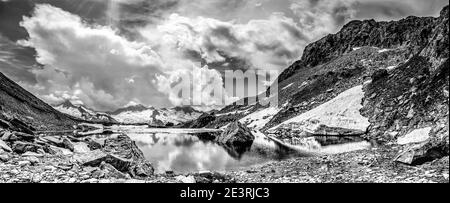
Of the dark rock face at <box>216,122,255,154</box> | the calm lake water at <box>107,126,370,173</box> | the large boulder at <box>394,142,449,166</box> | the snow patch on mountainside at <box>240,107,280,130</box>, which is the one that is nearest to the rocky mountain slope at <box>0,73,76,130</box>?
the snow patch on mountainside at <box>240,107,280,130</box>

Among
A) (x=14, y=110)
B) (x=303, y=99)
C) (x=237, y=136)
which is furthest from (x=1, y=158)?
(x=14, y=110)

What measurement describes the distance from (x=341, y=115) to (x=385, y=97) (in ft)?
37.8

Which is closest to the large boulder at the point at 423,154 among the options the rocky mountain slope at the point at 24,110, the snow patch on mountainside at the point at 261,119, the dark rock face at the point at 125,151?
the dark rock face at the point at 125,151

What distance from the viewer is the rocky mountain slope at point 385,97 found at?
13.1 metres

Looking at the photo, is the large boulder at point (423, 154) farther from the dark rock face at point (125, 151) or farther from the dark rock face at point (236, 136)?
the dark rock face at point (236, 136)

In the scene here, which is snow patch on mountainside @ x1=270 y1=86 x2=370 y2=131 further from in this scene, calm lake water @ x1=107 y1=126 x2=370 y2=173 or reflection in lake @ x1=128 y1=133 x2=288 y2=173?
reflection in lake @ x1=128 y1=133 x2=288 y2=173

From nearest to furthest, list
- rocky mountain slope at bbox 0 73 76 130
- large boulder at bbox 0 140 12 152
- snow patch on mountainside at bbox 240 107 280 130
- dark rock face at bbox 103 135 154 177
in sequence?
large boulder at bbox 0 140 12 152 < dark rock face at bbox 103 135 154 177 < rocky mountain slope at bbox 0 73 76 130 < snow patch on mountainside at bbox 240 107 280 130

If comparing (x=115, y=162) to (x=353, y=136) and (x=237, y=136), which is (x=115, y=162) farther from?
(x=353, y=136)

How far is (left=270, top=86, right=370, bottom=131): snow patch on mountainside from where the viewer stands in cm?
7425

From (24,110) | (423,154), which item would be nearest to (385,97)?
(423,154)

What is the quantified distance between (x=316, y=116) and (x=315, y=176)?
2858 inches

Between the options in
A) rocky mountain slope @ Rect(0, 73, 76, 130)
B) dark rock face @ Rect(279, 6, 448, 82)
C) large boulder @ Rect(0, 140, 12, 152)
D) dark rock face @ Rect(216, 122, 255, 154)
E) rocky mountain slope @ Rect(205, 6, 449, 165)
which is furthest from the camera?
dark rock face @ Rect(279, 6, 448, 82)

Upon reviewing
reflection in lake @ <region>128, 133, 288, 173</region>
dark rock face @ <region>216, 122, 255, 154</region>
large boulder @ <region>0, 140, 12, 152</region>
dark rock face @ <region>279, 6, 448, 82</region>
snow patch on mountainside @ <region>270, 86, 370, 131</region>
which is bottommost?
reflection in lake @ <region>128, 133, 288, 173</region>

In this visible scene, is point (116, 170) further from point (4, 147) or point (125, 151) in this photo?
point (125, 151)
